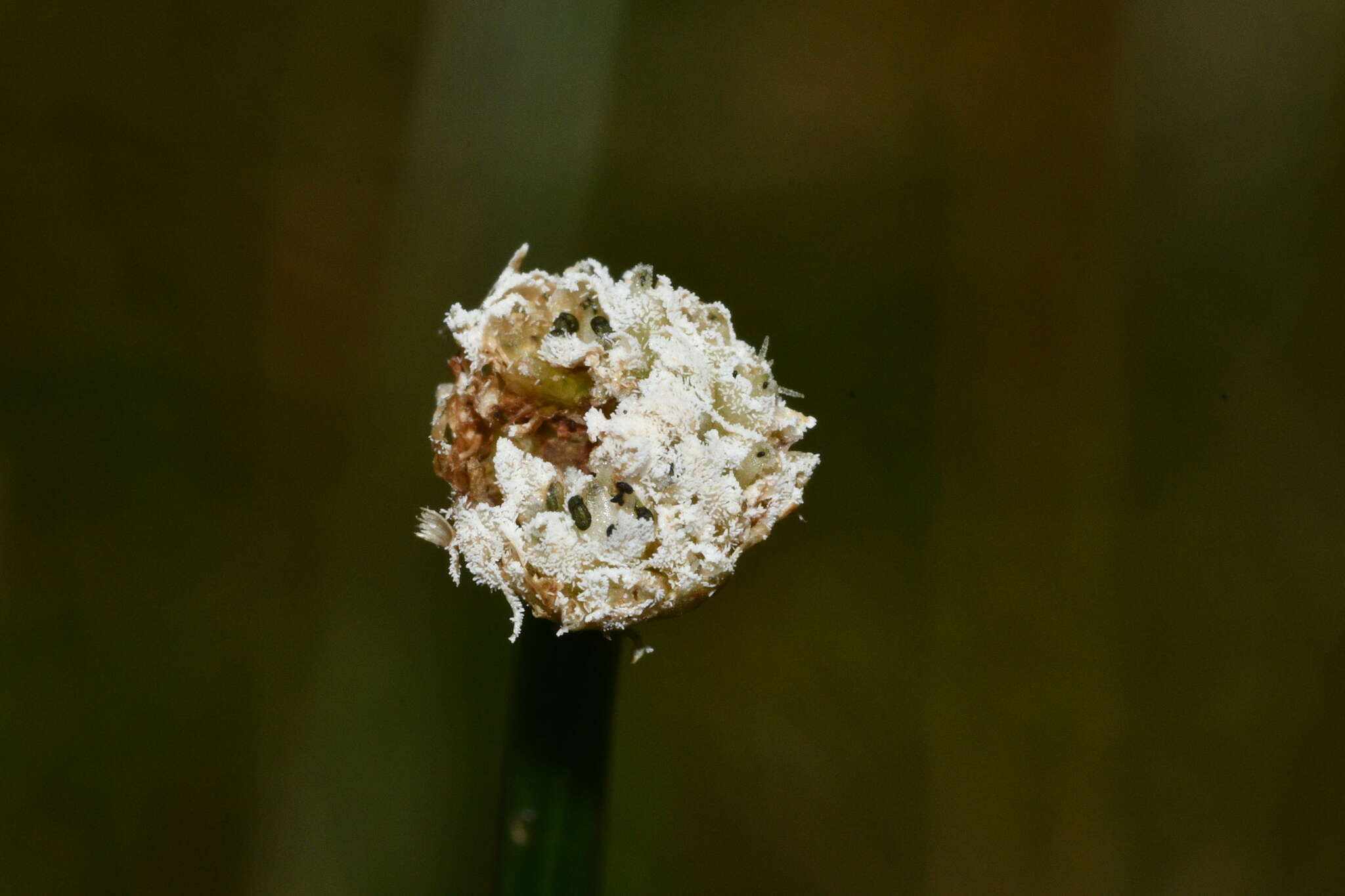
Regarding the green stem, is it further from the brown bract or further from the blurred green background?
the blurred green background

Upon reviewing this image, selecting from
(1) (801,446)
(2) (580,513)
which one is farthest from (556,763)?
(1) (801,446)

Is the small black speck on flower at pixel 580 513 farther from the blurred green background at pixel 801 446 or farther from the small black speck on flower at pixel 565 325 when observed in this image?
the blurred green background at pixel 801 446

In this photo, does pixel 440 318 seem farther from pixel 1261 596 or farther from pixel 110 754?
pixel 1261 596

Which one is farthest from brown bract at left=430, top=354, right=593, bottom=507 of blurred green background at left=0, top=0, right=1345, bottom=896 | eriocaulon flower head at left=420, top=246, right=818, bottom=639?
blurred green background at left=0, top=0, right=1345, bottom=896

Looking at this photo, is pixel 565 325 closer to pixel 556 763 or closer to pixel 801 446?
pixel 556 763

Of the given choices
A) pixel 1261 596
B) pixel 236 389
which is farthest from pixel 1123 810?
pixel 236 389

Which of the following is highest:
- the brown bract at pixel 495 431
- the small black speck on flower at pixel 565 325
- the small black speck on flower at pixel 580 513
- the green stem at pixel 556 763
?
the small black speck on flower at pixel 565 325

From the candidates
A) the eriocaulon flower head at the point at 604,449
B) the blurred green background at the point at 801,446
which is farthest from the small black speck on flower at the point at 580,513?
the blurred green background at the point at 801,446
